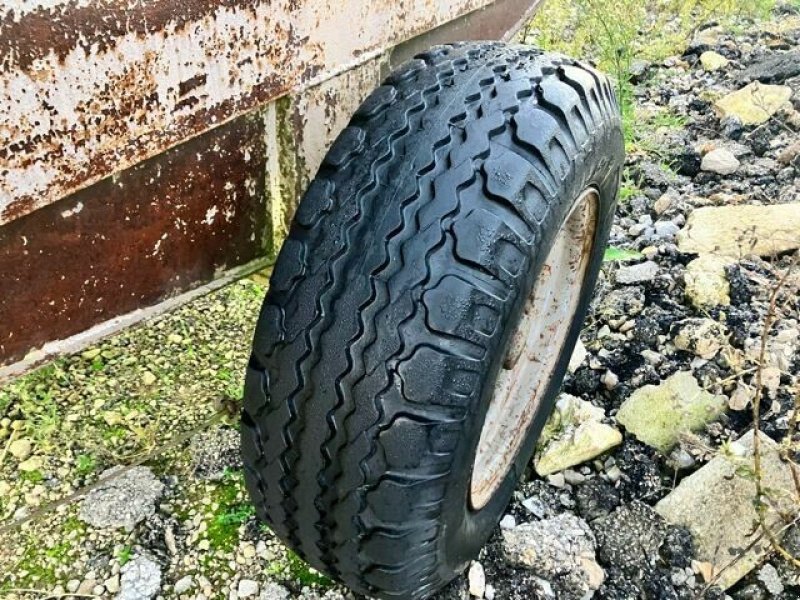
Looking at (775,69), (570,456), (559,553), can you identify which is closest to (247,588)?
(559,553)

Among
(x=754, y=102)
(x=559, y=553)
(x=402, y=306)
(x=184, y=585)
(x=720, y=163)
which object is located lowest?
(x=184, y=585)

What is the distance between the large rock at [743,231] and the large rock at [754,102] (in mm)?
917

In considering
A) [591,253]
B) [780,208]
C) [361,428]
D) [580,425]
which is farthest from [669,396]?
[361,428]

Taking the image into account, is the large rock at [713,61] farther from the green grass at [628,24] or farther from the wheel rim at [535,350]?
the wheel rim at [535,350]

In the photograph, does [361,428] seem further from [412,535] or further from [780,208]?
[780,208]

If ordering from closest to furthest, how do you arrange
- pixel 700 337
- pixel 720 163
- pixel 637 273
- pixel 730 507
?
1. pixel 730 507
2. pixel 700 337
3. pixel 637 273
4. pixel 720 163

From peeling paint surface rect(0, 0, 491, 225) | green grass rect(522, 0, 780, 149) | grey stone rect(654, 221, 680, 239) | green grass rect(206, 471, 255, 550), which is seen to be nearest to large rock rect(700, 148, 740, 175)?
grey stone rect(654, 221, 680, 239)

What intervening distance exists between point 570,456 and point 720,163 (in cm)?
181

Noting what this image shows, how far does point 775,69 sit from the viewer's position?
424 cm

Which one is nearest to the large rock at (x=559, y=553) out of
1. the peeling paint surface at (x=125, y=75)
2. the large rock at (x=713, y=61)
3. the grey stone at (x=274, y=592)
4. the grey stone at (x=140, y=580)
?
the grey stone at (x=274, y=592)

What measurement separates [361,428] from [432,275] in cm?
26

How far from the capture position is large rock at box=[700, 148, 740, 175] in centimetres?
352

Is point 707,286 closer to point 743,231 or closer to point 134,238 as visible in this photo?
point 743,231

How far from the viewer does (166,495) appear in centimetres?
219
